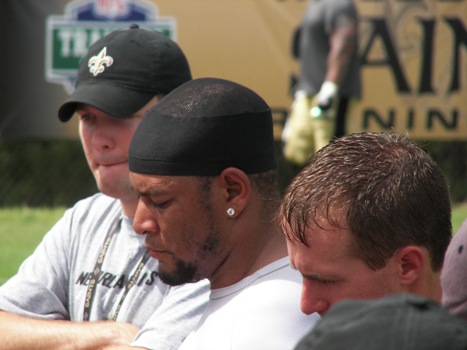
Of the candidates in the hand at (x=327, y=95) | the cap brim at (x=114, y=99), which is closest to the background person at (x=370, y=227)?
the cap brim at (x=114, y=99)

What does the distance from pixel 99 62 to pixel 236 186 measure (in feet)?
3.56

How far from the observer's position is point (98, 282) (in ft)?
10.7


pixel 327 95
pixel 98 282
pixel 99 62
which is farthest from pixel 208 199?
pixel 327 95

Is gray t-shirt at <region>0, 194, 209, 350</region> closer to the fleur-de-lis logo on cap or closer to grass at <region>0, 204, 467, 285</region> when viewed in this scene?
the fleur-de-lis logo on cap

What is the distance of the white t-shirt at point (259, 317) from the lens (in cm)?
229

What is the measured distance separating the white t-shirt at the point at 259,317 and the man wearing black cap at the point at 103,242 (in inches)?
22.0

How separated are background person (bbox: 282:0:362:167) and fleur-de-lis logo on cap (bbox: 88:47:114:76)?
491 centimetres

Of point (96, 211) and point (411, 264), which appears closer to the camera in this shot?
point (411, 264)

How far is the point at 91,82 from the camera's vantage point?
3496 mm

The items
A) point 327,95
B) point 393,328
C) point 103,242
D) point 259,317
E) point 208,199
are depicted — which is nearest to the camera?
point 393,328

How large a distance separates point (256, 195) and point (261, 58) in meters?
7.15

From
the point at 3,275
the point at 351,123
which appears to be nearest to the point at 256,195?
the point at 3,275

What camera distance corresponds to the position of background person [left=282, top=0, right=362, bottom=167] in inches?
335

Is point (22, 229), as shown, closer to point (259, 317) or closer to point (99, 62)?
point (99, 62)
